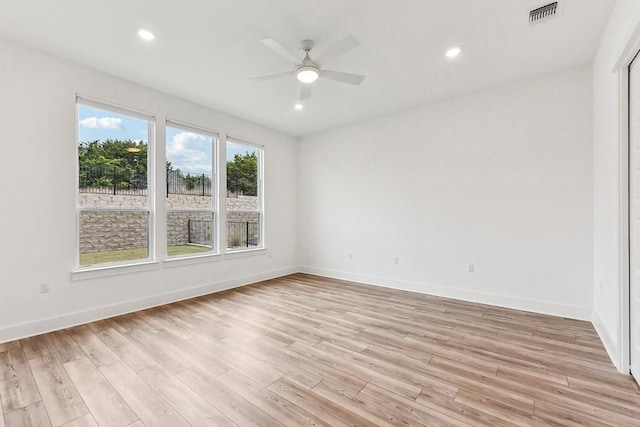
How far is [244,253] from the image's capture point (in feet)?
17.4

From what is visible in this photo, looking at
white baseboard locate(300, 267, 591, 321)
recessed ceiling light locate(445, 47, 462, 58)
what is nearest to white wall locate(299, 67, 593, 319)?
white baseboard locate(300, 267, 591, 321)

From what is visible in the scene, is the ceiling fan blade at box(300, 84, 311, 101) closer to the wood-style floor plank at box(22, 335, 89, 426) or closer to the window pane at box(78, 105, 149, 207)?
the window pane at box(78, 105, 149, 207)

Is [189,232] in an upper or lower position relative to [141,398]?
upper

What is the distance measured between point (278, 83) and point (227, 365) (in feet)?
11.0

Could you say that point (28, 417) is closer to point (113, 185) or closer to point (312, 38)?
point (113, 185)

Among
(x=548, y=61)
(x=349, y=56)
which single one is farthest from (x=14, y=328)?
(x=548, y=61)

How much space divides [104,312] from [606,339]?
5.45 m

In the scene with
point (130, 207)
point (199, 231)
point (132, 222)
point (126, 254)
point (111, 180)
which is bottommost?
point (126, 254)

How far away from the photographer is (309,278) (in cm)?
575

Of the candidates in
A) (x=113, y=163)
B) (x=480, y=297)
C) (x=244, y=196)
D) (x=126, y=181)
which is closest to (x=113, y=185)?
(x=126, y=181)

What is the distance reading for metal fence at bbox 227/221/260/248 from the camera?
16.9ft

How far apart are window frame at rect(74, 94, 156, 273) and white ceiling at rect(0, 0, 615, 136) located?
1.39ft

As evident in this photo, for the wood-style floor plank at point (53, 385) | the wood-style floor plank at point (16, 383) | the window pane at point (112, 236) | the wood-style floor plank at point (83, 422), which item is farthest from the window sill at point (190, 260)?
the wood-style floor plank at point (83, 422)

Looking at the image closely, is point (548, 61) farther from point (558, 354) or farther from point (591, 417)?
point (591, 417)
